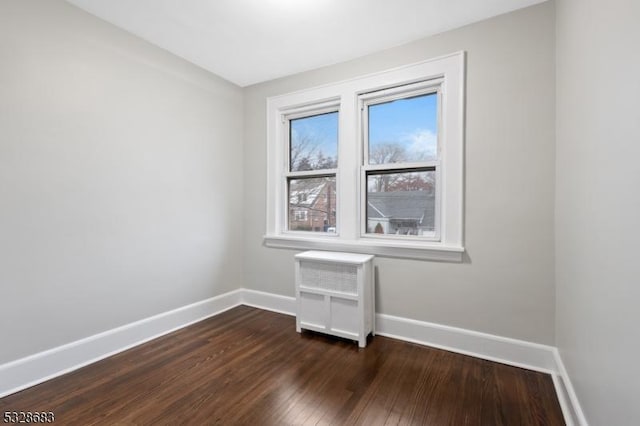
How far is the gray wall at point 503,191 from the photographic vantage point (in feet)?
6.63

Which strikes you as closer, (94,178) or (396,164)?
(94,178)

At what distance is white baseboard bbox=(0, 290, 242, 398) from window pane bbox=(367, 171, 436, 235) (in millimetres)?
1938

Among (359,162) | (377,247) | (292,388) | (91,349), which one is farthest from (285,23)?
(91,349)

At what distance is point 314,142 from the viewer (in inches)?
124

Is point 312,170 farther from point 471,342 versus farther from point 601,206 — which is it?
point 601,206

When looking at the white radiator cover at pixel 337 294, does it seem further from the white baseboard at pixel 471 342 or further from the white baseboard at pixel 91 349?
the white baseboard at pixel 91 349

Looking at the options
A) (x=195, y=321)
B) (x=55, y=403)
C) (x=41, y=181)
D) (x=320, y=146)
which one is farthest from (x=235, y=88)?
(x=55, y=403)

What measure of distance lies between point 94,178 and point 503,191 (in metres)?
2.99

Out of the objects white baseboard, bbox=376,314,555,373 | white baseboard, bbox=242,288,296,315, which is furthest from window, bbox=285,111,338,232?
white baseboard, bbox=376,314,555,373

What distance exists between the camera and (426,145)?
99.7 inches

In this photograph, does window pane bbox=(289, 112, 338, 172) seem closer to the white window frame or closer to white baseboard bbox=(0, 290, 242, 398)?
the white window frame

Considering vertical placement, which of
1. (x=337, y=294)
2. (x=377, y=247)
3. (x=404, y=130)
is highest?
(x=404, y=130)

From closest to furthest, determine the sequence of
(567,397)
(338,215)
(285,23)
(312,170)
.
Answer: (567,397)
(285,23)
(338,215)
(312,170)

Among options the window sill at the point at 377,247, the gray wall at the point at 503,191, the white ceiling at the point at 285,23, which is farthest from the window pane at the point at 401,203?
the white ceiling at the point at 285,23
